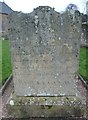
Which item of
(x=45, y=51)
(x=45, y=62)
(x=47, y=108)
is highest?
(x=45, y=51)

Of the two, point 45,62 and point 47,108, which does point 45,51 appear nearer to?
point 45,62

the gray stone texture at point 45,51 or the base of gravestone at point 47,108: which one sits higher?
the gray stone texture at point 45,51

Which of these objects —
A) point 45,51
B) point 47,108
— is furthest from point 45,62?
point 47,108

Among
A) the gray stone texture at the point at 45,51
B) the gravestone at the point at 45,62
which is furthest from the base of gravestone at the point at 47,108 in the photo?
the gray stone texture at the point at 45,51

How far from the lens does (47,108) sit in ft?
19.7

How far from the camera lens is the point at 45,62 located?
6.09 m

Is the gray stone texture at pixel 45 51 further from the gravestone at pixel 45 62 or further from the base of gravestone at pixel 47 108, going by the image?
the base of gravestone at pixel 47 108

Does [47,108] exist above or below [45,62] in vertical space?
below

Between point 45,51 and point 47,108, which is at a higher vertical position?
point 45,51

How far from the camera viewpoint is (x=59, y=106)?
5992 mm

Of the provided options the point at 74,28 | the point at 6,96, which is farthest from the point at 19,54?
the point at 6,96

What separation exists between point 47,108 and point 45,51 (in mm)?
1310

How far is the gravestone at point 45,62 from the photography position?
5906mm

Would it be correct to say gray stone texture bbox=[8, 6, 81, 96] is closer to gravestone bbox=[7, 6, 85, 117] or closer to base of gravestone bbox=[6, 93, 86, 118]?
gravestone bbox=[7, 6, 85, 117]
